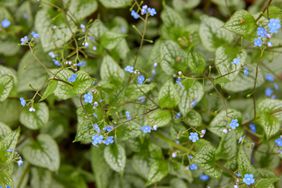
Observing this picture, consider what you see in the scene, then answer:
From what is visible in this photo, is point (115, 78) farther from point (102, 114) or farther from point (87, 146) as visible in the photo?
point (87, 146)

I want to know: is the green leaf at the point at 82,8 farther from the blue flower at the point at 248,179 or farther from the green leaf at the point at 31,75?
the blue flower at the point at 248,179

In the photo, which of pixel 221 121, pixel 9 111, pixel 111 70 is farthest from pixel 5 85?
Answer: pixel 221 121

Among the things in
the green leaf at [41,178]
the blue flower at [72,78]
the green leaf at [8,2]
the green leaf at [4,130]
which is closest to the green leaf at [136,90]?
the blue flower at [72,78]

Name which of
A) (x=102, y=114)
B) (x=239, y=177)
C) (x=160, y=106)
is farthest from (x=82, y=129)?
(x=239, y=177)

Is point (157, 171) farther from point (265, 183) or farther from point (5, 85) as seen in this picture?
point (5, 85)

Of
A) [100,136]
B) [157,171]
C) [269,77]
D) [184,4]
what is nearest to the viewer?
[100,136]

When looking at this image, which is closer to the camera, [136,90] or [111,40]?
[136,90]
